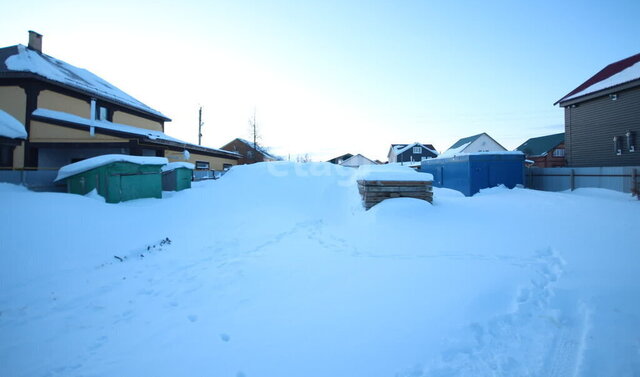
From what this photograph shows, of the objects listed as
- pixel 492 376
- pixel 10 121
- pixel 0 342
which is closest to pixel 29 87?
pixel 10 121

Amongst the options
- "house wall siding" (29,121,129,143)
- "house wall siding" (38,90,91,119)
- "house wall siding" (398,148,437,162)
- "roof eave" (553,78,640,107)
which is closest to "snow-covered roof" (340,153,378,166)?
"house wall siding" (398,148,437,162)

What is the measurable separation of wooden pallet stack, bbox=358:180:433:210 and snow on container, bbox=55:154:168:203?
852cm

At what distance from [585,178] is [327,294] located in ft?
51.7

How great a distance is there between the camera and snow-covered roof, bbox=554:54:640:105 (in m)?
14.8

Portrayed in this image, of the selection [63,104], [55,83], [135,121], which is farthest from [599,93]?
[135,121]

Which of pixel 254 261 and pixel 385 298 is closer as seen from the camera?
pixel 385 298

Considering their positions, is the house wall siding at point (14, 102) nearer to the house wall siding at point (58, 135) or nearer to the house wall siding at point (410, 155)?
the house wall siding at point (58, 135)

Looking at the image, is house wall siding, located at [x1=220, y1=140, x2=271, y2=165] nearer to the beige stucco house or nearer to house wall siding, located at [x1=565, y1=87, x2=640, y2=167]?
the beige stucco house

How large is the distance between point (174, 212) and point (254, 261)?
5881 millimetres

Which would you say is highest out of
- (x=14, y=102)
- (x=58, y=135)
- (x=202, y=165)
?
(x=14, y=102)

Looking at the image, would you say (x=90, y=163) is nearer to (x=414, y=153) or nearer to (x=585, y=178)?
(x=585, y=178)

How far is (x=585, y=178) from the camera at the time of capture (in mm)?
13016

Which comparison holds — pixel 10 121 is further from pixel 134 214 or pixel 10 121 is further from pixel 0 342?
pixel 0 342

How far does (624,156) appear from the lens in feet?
48.2
